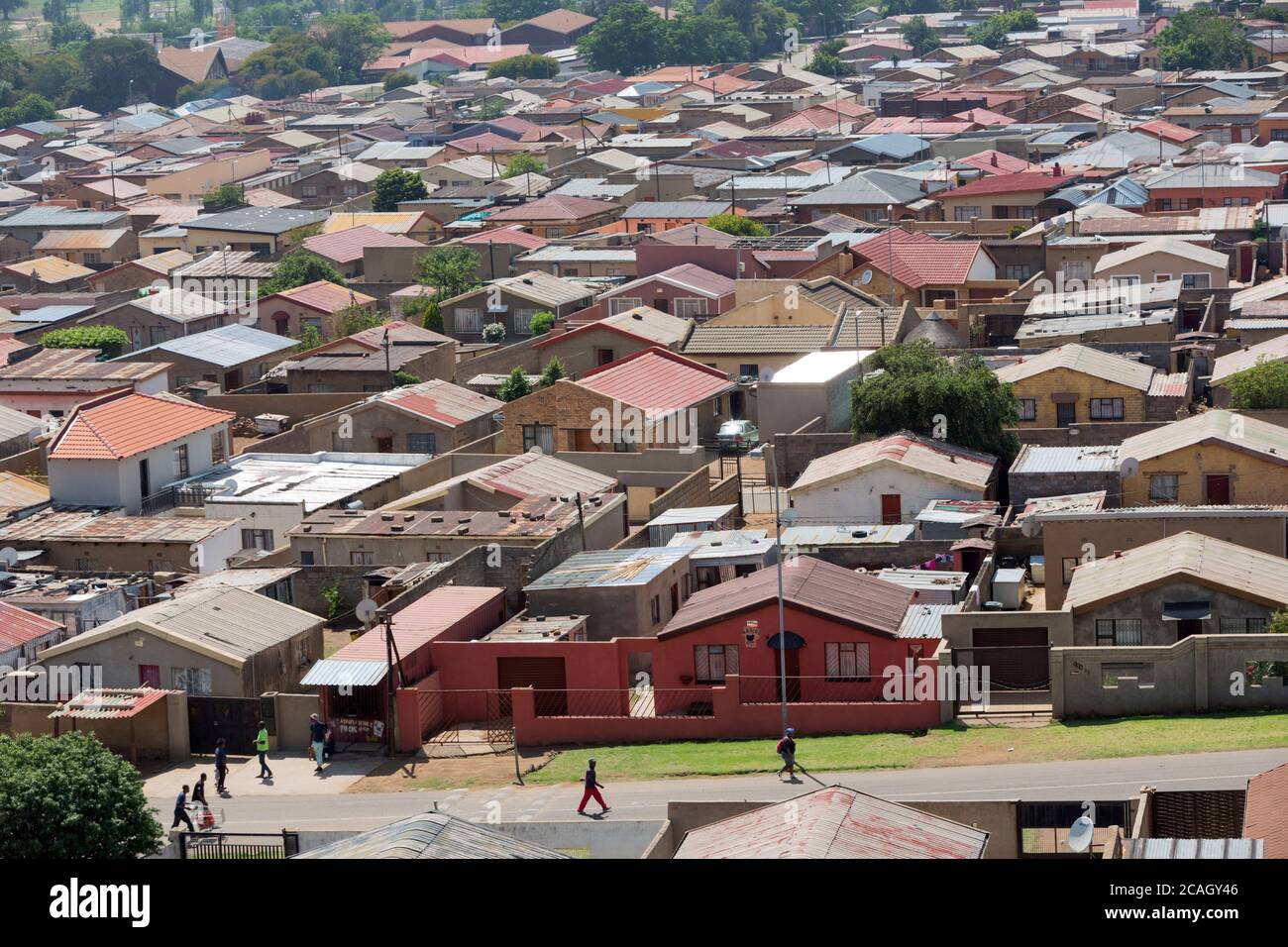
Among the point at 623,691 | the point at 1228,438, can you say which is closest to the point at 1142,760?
the point at 623,691

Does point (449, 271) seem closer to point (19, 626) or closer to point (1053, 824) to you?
point (19, 626)

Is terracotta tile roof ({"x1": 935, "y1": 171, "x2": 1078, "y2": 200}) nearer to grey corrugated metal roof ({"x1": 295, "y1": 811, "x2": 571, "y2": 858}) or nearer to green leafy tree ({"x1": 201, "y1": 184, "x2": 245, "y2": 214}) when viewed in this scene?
green leafy tree ({"x1": 201, "y1": 184, "x2": 245, "y2": 214})

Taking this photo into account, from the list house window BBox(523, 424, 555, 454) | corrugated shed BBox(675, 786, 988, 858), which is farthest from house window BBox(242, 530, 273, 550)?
corrugated shed BBox(675, 786, 988, 858)

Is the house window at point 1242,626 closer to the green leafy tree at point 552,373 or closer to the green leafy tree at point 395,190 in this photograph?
the green leafy tree at point 552,373

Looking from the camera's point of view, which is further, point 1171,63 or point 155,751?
point 1171,63
